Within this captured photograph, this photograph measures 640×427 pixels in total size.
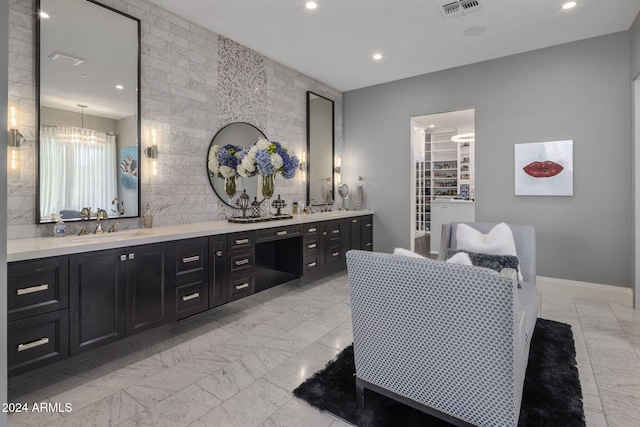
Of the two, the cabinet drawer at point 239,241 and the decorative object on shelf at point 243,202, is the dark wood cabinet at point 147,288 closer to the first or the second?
the cabinet drawer at point 239,241

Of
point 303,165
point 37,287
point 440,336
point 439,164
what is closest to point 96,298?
point 37,287

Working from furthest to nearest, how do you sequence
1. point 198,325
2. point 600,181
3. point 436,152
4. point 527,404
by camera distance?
Result: 1. point 436,152
2. point 600,181
3. point 198,325
4. point 527,404

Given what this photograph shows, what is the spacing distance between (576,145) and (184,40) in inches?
181

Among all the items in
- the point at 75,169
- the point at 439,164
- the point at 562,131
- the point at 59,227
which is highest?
the point at 439,164

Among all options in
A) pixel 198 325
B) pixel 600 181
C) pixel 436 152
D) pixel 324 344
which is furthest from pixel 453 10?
pixel 436 152

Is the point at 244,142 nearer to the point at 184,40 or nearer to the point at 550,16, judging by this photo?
the point at 184,40

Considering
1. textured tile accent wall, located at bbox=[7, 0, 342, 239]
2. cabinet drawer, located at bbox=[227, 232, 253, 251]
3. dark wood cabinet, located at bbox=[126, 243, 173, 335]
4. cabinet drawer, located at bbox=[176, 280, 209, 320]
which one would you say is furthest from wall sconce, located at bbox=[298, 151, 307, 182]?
dark wood cabinet, located at bbox=[126, 243, 173, 335]

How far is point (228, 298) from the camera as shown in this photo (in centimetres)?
315

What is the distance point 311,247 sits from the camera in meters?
4.23

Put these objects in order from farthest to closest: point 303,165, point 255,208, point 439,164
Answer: point 439,164, point 303,165, point 255,208

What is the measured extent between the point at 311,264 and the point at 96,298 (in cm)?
246

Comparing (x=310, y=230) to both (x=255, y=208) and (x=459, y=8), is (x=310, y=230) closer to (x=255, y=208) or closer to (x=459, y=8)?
(x=255, y=208)

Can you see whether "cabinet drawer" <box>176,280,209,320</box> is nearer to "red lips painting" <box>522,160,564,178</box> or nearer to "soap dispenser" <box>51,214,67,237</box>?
"soap dispenser" <box>51,214,67,237</box>

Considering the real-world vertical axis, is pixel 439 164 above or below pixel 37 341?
above
